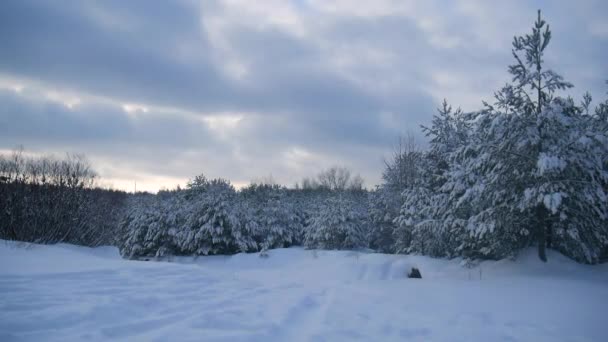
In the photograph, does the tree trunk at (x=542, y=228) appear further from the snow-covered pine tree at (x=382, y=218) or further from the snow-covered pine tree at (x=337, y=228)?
the snow-covered pine tree at (x=337, y=228)

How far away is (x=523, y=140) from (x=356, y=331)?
719 centimetres

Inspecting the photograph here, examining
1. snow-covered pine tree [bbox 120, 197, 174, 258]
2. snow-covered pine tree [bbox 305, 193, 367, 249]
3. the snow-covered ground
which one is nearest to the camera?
the snow-covered ground

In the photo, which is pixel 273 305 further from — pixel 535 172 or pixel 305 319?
pixel 535 172

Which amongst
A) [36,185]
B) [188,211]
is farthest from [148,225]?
[36,185]

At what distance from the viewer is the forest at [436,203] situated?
9297 mm

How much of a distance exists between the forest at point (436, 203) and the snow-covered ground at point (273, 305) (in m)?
1.55

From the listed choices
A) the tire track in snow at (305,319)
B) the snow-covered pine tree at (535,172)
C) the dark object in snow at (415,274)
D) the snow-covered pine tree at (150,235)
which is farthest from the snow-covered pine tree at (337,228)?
the tire track in snow at (305,319)

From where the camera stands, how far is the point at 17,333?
3807 mm

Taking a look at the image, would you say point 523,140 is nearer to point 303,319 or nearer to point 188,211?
point 303,319

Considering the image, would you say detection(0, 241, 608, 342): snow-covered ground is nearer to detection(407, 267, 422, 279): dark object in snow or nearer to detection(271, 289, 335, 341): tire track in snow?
detection(271, 289, 335, 341): tire track in snow

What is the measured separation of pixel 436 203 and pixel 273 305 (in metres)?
8.86

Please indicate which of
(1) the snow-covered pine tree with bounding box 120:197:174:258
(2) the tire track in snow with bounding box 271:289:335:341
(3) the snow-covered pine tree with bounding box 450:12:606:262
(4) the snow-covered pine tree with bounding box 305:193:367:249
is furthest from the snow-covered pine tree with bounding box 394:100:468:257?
(1) the snow-covered pine tree with bounding box 120:197:174:258

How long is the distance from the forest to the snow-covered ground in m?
1.55

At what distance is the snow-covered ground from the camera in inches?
171
